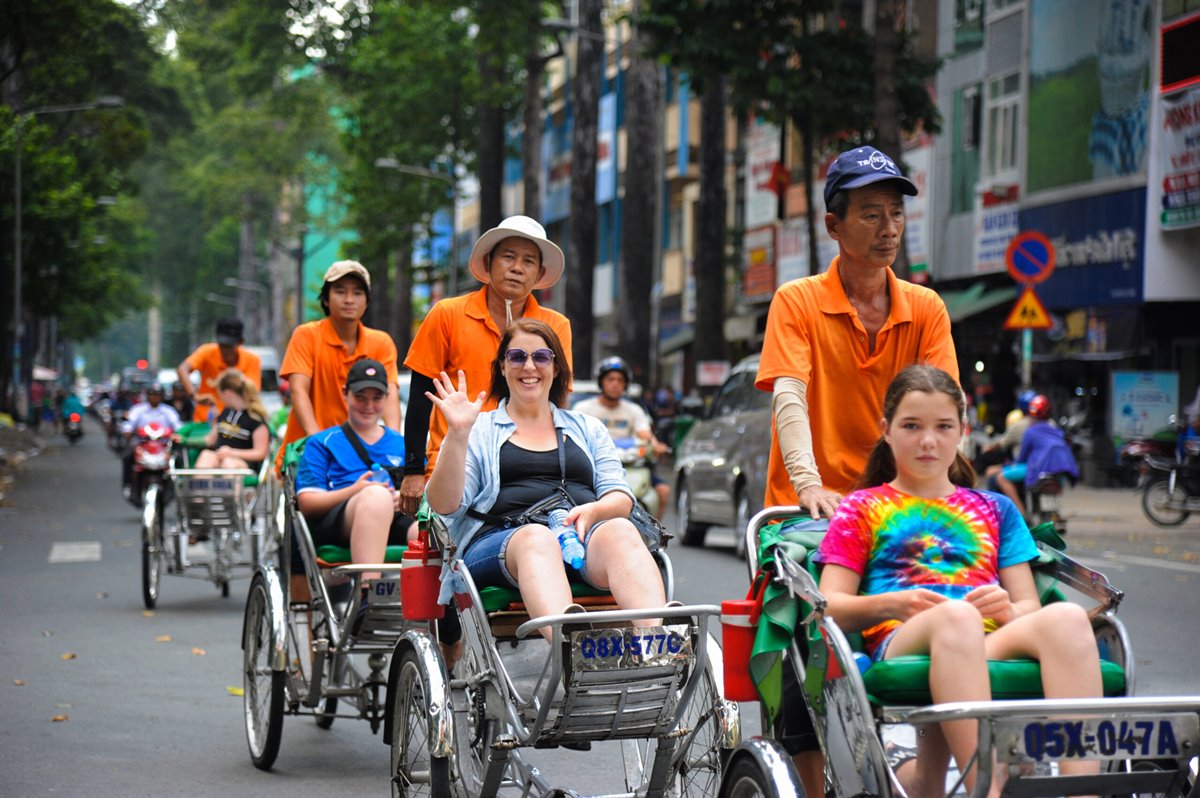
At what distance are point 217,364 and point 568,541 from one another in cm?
989

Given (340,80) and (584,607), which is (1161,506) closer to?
(584,607)

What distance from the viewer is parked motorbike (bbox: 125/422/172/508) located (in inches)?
755

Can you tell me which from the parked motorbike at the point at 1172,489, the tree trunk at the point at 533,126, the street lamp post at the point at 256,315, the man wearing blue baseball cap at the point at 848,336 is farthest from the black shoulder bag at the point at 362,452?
the street lamp post at the point at 256,315

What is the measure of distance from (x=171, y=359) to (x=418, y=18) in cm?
10243

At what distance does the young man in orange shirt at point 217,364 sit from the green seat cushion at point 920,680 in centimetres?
1056

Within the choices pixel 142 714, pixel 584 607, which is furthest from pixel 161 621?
pixel 584 607

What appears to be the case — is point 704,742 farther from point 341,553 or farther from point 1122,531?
point 1122,531

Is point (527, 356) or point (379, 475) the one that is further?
point (379, 475)

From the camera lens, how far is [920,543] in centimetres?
428

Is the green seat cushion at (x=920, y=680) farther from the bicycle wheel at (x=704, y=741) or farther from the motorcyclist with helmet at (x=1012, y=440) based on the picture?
the motorcyclist with helmet at (x=1012, y=440)

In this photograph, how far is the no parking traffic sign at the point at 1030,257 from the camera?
1884cm

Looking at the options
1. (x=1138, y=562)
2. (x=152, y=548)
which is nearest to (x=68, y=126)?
(x=152, y=548)

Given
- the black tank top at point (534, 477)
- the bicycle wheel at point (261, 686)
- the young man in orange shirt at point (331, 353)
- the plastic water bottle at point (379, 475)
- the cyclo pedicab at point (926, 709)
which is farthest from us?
the young man in orange shirt at point (331, 353)

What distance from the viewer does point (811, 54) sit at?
2395 centimetres
